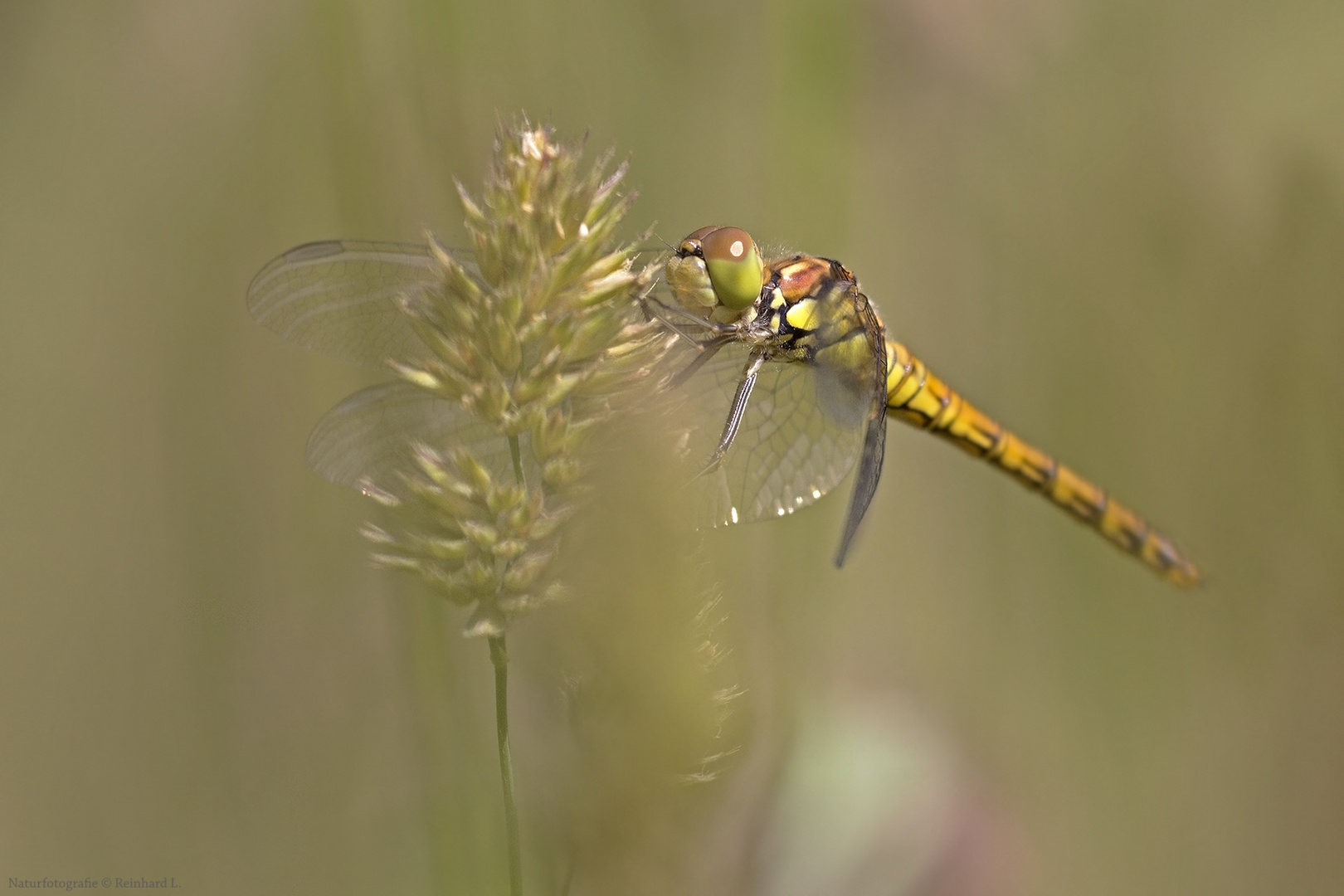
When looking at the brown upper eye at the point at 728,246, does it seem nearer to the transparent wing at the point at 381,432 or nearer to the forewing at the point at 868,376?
the forewing at the point at 868,376

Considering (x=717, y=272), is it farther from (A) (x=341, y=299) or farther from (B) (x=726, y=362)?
(A) (x=341, y=299)

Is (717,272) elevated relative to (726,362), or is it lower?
elevated

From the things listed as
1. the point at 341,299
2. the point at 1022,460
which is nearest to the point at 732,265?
the point at 341,299

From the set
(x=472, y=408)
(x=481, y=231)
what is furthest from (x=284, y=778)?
(x=481, y=231)

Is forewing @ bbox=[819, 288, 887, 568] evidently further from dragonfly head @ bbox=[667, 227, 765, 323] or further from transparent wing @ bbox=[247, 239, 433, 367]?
transparent wing @ bbox=[247, 239, 433, 367]

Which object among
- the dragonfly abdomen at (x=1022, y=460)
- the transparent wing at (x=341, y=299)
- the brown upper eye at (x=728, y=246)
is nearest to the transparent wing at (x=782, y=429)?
the brown upper eye at (x=728, y=246)

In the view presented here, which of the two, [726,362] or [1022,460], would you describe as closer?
[726,362]
